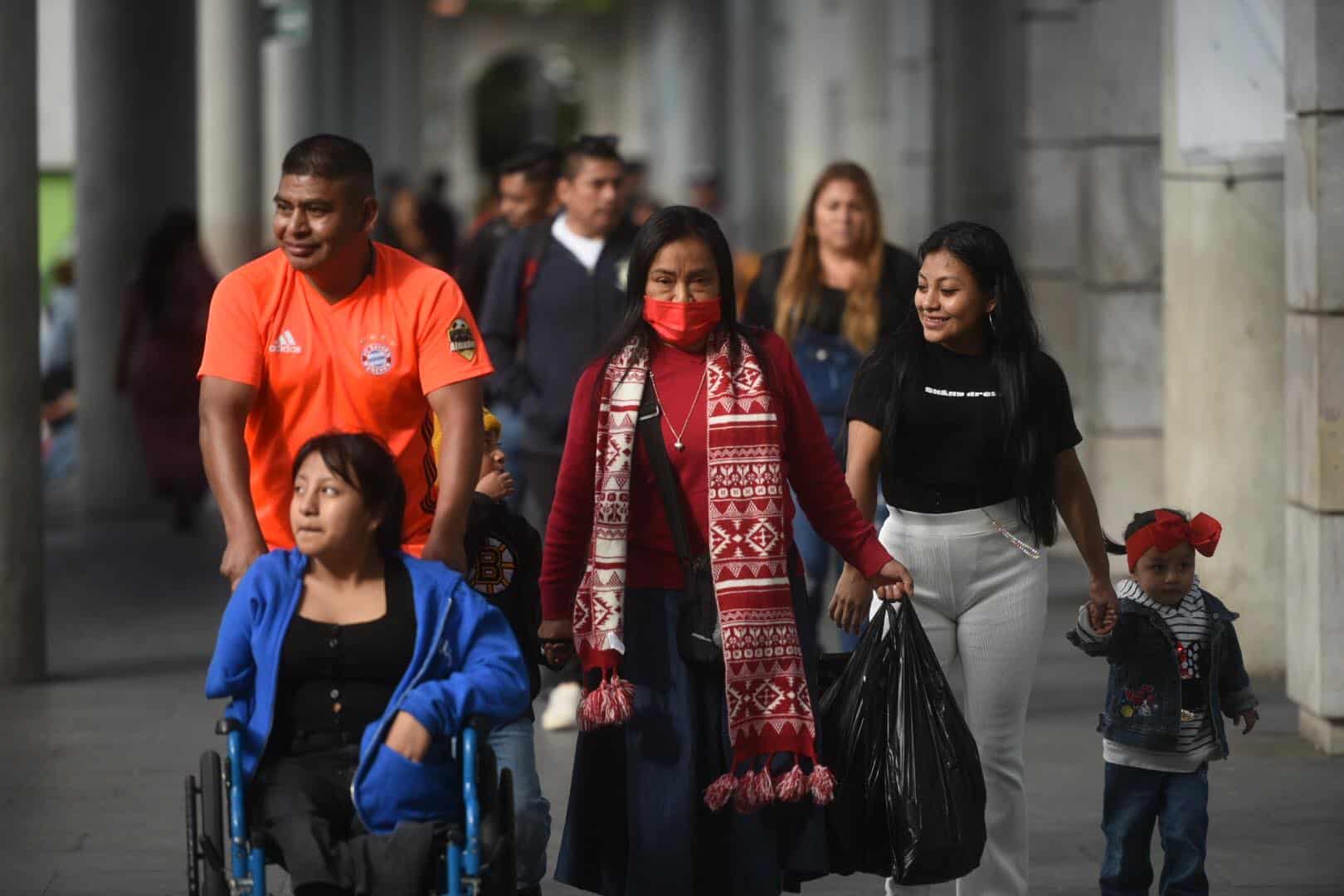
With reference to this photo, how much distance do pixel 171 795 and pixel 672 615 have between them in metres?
2.78

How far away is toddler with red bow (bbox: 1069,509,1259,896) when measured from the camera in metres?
5.64

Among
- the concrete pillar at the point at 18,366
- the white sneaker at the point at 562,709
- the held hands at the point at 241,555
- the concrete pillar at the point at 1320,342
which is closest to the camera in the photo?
the held hands at the point at 241,555

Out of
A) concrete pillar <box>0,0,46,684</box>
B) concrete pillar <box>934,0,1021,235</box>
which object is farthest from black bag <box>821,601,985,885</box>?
concrete pillar <box>934,0,1021,235</box>

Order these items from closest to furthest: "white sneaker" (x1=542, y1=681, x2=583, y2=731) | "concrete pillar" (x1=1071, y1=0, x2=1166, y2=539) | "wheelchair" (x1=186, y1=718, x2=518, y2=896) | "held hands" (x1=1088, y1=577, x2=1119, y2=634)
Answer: "wheelchair" (x1=186, y1=718, x2=518, y2=896) → "held hands" (x1=1088, y1=577, x2=1119, y2=634) → "white sneaker" (x1=542, y1=681, x2=583, y2=731) → "concrete pillar" (x1=1071, y1=0, x2=1166, y2=539)

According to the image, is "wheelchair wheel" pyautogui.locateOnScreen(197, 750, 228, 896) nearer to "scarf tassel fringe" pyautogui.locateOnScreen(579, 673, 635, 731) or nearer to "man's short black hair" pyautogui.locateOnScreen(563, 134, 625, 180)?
"scarf tassel fringe" pyautogui.locateOnScreen(579, 673, 635, 731)

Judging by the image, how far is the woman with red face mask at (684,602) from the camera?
17.1ft

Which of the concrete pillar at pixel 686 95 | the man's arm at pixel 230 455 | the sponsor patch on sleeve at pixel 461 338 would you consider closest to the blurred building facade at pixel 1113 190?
the sponsor patch on sleeve at pixel 461 338

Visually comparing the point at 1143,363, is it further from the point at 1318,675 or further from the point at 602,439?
the point at 602,439

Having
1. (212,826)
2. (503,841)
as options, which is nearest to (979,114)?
(503,841)

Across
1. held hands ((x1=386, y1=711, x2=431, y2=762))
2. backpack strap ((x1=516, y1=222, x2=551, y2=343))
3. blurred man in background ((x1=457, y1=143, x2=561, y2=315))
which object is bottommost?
held hands ((x1=386, y1=711, x2=431, y2=762))

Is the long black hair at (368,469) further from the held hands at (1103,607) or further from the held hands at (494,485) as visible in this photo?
the held hands at (1103,607)

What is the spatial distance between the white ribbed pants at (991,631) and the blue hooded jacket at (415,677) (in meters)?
1.22

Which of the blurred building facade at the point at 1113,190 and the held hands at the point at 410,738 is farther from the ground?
the blurred building facade at the point at 1113,190

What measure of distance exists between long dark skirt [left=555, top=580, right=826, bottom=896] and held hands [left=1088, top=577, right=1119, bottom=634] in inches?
28.8
